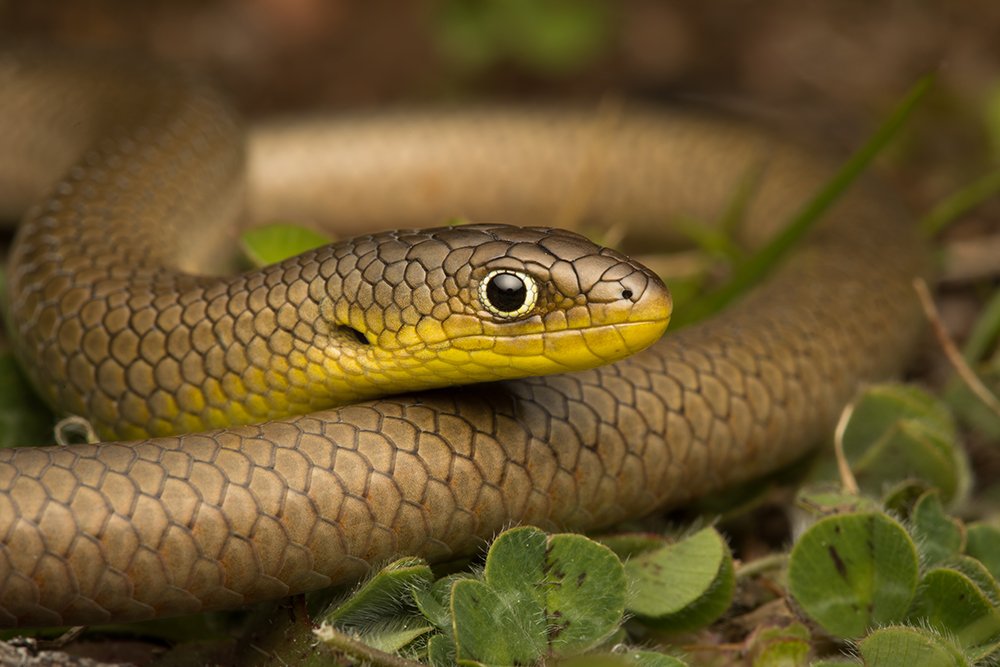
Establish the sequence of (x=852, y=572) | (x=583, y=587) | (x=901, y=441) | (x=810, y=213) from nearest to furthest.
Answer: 1. (x=583, y=587)
2. (x=852, y=572)
3. (x=901, y=441)
4. (x=810, y=213)

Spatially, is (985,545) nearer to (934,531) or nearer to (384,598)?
(934,531)

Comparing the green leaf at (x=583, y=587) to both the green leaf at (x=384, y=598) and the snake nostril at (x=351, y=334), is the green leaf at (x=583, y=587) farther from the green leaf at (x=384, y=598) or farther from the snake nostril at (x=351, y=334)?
the snake nostril at (x=351, y=334)

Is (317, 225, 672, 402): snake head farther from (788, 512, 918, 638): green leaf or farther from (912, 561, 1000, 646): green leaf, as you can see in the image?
(912, 561, 1000, 646): green leaf


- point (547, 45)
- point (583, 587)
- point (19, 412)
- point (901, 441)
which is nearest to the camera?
point (583, 587)

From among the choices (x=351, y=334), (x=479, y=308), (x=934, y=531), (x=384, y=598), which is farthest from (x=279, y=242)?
(x=934, y=531)

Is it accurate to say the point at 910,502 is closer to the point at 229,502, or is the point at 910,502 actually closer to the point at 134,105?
the point at 229,502

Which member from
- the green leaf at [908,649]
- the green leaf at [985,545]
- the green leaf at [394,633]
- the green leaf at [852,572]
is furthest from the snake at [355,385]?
the green leaf at [908,649]

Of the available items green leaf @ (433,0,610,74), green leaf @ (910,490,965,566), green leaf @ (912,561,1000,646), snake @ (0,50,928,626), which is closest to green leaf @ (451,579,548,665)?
snake @ (0,50,928,626)

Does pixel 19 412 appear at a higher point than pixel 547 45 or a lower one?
lower
